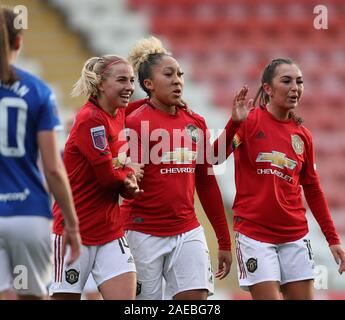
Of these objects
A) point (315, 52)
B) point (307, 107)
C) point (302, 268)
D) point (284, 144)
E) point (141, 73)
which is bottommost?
point (302, 268)

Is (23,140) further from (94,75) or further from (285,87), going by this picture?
(285,87)

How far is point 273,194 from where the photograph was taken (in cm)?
613

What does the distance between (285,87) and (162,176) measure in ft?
3.37

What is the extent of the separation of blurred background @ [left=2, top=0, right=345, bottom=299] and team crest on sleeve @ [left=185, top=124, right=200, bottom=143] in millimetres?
5277

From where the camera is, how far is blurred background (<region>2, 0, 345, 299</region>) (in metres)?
12.1

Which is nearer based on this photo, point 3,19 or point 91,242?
point 3,19

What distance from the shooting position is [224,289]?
10281 mm

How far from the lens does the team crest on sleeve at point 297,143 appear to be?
6301 millimetres

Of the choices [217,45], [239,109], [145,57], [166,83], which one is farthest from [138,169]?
[217,45]

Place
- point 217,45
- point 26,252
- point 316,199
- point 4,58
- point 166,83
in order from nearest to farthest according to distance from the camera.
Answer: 1. point 4,58
2. point 26,252
3. point 166,83
4. point 316,199
5. point 217,45

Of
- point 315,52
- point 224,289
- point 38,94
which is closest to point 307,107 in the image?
point 315,52

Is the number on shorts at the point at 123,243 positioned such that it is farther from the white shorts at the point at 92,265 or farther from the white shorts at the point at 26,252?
the white shorts at the point at 26,252

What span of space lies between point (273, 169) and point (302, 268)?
65 cm

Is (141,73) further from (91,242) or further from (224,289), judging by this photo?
(224,289)
